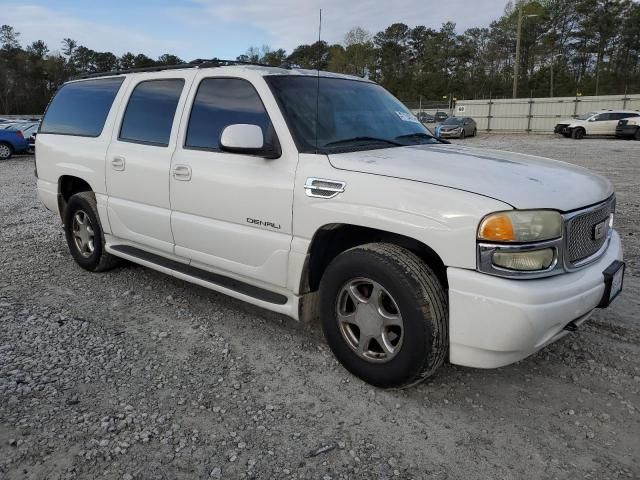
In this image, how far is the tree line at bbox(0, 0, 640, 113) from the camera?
2463 inches

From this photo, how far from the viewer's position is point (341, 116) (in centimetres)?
363

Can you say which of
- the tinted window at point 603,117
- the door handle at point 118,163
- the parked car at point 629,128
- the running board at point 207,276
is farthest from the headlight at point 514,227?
the tinted window at point 603,117

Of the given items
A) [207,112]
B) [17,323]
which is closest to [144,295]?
[17,323]

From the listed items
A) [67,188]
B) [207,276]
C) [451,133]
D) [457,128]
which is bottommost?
[207,276]

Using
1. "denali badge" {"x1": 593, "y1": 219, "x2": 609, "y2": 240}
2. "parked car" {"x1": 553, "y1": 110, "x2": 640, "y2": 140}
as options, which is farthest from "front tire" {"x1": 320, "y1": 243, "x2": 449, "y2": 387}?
"parked car" {"x1": 553, "y1": 110, "x2": 640, "y2": 140}

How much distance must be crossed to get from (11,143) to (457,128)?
23586 mm

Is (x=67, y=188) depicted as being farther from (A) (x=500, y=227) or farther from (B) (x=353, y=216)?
(A) (x=500, y=227)

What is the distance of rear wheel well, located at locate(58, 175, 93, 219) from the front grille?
4.42 m

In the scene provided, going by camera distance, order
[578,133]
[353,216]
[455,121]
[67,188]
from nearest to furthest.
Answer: [353,216]
[67,188]
[578,133]
[455,121]

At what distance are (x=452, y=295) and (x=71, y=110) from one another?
14.4 feet

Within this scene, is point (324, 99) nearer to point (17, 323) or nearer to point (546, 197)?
point (546, 197)

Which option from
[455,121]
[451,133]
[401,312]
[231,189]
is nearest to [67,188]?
[231,189]

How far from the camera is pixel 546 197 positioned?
265cm

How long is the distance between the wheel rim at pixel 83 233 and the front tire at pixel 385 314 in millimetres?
3020
